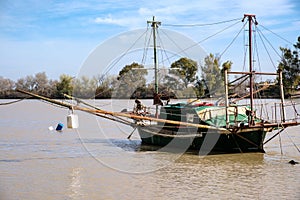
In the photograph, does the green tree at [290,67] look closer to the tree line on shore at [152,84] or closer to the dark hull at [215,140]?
the tree line on shore at [152,84]

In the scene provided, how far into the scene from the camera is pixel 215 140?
54.9 feet

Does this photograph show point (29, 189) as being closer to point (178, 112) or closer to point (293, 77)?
point (178, 112)

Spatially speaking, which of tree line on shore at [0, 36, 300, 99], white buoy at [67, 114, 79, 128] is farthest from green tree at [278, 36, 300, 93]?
white buoy at [67, 114, 79, 128]

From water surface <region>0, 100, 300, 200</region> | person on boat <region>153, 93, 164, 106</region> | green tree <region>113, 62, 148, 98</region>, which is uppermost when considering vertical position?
green tree <region>113, 62, 148, 98</region>

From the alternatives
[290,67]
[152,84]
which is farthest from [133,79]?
[290,67]

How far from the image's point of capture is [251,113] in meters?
16.1

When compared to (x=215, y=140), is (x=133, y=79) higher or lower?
higher

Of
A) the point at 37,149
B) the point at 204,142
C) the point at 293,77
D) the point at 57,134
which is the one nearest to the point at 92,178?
the point at 204,142

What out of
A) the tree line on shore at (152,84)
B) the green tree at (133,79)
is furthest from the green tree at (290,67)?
the green tree at (133,79)

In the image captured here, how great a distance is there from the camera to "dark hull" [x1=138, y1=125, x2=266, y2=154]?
1639 cm

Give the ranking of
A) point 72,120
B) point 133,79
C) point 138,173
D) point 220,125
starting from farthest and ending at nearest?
point 133,79 → point 220,125 → point 138,173 → point 72,120

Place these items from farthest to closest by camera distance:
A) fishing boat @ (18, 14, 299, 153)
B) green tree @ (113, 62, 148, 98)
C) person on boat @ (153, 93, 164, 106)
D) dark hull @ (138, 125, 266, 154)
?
green tree @ (113, 62, 148, 98) < person on boat @ (153, 93, 164, 106) < dark hull @ (138, 125, 266, 154) < fishing boat @ (18, 14, 299, 153)

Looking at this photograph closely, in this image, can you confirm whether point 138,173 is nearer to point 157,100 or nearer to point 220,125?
point 220,125

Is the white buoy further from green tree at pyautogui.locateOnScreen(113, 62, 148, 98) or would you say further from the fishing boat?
green tree at pyautogui.locateOnScreen(113, 62, 148, 98)
